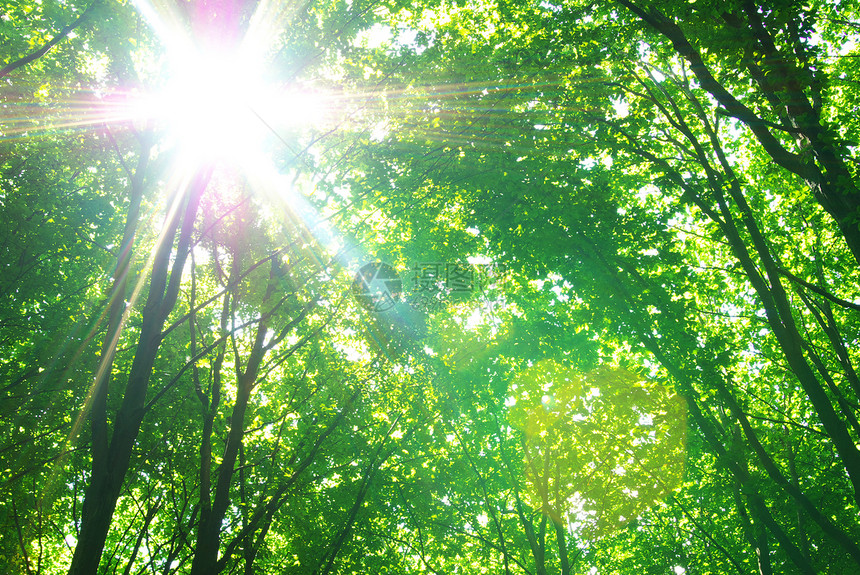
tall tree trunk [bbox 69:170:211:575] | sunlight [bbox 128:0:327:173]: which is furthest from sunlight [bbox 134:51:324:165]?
tall tree trunk [bbox 69:170:211:575]

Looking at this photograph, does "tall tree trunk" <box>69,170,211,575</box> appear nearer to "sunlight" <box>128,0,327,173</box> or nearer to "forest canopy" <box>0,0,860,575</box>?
"forest canopy" <box>0,0,860,575</box>

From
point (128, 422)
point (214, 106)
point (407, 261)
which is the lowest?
point (128, 422)

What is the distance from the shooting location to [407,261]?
1034 centimetres

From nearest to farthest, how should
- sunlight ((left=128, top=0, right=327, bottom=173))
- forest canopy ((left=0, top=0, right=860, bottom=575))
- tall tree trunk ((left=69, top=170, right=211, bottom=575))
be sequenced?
tall tree trunk ((left=69, top=170, right=211, bottom=575))
sunlight ((left=128, top=0, right=327, bottom=173))
forest canopy ((left=0, top=0, right=860, bottom=575))

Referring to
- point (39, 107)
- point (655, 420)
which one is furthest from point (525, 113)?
point (39, 107)

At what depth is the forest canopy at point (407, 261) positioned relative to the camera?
193 inches

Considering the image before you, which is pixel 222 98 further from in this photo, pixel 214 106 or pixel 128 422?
pixel 128 422

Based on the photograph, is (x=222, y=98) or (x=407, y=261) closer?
(x=222, y=98)

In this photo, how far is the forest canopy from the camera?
16.1 ft

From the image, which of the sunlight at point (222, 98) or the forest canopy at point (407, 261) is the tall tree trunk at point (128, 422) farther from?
the sunlight at point (222, 98)

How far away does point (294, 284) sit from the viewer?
23.6 feet

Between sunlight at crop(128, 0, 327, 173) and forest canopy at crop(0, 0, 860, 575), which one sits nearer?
sunlight at crop(128, 0, 327, 173)

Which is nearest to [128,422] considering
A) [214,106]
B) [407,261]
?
[214,106]

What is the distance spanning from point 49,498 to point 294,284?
18.8ft
